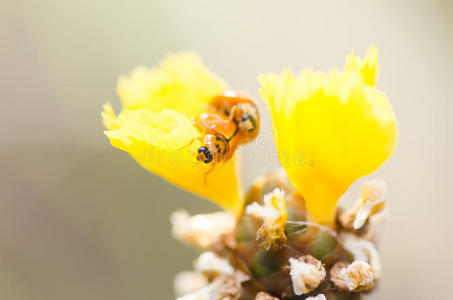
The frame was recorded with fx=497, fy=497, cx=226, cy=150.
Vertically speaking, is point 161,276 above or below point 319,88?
above

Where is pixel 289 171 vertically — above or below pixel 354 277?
above

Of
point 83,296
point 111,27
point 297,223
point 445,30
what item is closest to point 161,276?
point 83,296

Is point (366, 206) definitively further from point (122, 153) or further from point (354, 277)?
point (122, 153)

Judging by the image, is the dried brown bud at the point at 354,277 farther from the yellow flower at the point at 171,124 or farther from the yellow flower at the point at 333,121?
the yellow flower at the point at 171,124

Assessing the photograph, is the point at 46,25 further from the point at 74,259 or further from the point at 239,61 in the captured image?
the point at 74,259

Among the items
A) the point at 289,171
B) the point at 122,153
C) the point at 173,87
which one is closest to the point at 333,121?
the point at 289,171

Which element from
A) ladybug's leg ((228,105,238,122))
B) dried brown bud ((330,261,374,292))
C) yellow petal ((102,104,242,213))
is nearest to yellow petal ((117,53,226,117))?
ladybug's leg ((228,105,238,122))

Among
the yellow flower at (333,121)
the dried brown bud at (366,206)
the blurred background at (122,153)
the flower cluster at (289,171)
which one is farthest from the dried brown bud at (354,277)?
the blurred background at (122,153)
